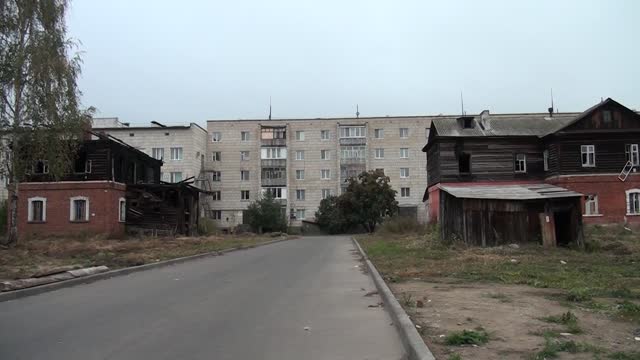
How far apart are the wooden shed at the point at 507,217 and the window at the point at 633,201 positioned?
1831 centimetres

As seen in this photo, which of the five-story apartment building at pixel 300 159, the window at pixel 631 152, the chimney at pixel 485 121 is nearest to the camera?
the window at pixel 631 152

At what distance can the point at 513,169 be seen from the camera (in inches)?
1825

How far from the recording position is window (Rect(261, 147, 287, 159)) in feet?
270

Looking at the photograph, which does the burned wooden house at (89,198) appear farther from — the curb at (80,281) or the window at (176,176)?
the window at (176,176)

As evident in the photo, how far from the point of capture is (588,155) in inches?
1710

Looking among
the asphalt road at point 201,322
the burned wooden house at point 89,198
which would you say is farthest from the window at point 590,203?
the asphalt road at point 201,322

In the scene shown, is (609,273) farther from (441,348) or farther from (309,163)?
(309,163)

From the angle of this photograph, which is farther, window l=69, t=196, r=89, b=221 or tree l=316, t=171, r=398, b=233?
tree l=316, t=171, r=398, b=233

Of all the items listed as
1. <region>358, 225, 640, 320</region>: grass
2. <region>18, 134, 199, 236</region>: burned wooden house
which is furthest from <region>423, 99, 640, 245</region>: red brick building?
<region>18, 134, 199, 236</region>: burned wooden house

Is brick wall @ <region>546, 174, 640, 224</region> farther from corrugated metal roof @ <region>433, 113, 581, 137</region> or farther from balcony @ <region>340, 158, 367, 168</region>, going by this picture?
balcony @ <region>340, 158, 367, 168</region>

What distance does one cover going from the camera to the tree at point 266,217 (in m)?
72.6

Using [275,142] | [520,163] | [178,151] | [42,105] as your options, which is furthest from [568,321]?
[275,142]

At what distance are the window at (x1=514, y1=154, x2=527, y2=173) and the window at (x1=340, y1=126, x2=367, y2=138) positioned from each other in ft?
119

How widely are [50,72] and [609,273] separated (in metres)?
24.4
